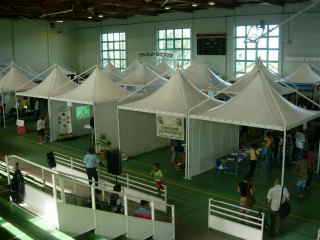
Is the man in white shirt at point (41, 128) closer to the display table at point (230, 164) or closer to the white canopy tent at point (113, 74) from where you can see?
the white canopy tent at point (113, 74)

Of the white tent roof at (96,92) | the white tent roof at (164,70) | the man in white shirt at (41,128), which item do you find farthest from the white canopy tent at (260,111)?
the white tent roof at (164,70)

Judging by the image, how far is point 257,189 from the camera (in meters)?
12.8

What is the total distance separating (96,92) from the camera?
1705 centimetres

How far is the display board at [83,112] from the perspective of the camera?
20188 mm

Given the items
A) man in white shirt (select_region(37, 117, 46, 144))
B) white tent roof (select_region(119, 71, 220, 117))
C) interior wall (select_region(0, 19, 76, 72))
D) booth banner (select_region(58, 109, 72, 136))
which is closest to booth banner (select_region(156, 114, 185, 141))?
white tent roof (select_region(119, 71, 220, 117))

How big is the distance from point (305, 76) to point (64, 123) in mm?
12906

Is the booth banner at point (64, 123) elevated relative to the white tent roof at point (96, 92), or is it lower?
lower

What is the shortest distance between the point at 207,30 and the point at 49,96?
13.2 meters

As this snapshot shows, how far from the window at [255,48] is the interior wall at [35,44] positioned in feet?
57.7

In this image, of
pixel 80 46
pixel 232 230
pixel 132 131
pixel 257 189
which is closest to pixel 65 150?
pixel 132 131

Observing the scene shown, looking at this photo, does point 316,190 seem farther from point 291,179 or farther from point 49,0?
point 49,0

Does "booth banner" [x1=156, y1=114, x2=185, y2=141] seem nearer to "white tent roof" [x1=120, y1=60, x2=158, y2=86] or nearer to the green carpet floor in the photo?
the green carpet floor

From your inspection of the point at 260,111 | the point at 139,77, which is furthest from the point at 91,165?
the point at 139,77

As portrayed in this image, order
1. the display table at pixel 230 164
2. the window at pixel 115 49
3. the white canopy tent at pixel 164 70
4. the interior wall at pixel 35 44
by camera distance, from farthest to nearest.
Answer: the window at pixel 115 49
the interior wall at pixel 35 44
the white canopy tent at pixel 164 70
the display table at pixel 230 164
